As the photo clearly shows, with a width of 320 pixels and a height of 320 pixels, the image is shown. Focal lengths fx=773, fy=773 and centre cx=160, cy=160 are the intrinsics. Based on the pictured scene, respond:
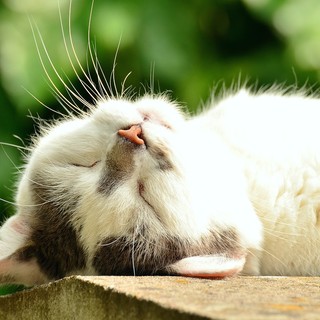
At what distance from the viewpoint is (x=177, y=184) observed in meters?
1.77

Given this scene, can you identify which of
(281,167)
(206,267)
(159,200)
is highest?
(281,167)

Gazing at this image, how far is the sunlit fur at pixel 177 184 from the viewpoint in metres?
1.74

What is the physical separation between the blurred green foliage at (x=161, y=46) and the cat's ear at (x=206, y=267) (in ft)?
3.87

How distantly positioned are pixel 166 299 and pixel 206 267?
38cm

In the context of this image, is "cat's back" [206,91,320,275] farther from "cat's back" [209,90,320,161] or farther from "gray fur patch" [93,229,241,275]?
A: "gray fur patch" [93,229,241,275]

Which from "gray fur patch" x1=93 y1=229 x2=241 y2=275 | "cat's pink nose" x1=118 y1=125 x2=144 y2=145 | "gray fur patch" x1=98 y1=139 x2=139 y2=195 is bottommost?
"gray fur patch" x1=93 y1=229 x2=241 y2=275

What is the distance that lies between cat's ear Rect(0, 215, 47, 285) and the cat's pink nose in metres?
0.33

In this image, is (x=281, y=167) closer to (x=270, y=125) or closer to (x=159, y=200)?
(x=270, y=125)

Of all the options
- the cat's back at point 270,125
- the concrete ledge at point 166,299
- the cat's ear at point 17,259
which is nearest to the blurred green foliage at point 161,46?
the cat's back at point 270,125

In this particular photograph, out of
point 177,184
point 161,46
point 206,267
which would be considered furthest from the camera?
point 161,46

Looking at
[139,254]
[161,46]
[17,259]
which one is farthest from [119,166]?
[161,46]

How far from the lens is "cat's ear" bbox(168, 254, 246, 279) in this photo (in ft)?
5.41

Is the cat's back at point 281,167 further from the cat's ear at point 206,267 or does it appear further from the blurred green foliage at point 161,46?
the blurred green foliage at point 161,46

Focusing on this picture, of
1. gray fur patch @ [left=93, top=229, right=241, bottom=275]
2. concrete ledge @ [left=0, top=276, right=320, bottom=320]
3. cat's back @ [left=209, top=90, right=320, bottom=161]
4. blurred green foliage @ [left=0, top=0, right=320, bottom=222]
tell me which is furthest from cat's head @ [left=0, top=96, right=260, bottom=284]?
blurred green foliage @ [left=0, top=0, right=320, bottom=222]
